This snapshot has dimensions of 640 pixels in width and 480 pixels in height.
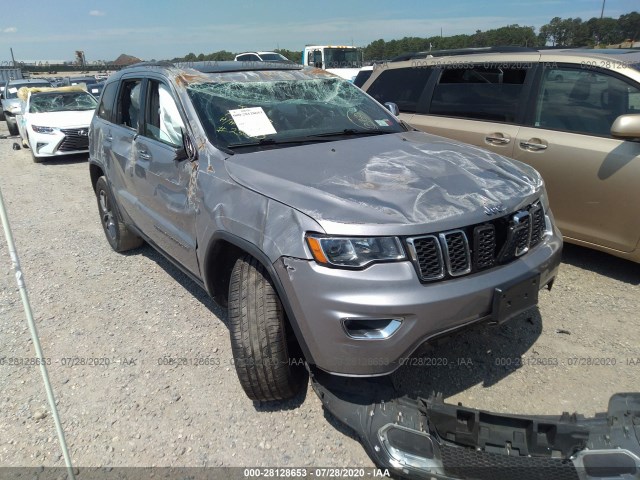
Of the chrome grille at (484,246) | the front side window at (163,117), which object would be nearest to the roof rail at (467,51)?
the chrome grille at (484,246)

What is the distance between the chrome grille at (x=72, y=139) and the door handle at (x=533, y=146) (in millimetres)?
9643

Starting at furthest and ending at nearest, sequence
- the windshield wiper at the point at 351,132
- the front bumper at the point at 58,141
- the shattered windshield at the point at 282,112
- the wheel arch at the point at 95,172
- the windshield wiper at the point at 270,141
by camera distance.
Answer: the front bumper at the point at 58,141
the wheel arch at the point at 95,172
the windshield wiper at the point at 351,132
the shattered windshield at the point at 282,112
the windshield wiper at the point at 270,141

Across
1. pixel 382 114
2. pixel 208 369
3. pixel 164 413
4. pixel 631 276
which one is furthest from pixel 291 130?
pixel 631 276

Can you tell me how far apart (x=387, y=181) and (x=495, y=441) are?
50.5 inches

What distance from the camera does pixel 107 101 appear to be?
4750mm

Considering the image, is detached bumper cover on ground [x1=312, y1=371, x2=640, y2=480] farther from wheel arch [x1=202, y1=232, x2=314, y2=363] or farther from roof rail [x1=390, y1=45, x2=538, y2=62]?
roof rail [x1=390, y1=45, x2=538, y2=62]

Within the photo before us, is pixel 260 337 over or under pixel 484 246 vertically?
under

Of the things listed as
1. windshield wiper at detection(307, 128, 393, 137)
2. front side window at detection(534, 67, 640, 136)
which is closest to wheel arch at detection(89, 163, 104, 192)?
windshield wiper at detection(307, 128, 393, 137)

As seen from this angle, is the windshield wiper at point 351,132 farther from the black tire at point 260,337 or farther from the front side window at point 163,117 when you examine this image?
the black tire at point 260,337

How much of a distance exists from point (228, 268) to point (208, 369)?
0.66m

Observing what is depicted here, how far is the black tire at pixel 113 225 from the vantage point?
4688mm

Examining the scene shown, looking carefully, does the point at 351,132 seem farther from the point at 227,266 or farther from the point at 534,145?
the point at 534,145

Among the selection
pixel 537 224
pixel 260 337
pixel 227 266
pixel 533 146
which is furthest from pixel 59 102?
pixel 537 224

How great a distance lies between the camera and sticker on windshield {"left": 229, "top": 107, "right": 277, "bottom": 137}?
10.2 ft
